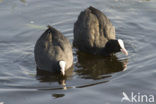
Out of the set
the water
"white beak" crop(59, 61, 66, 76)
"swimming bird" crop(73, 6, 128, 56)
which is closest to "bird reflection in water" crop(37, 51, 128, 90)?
the water

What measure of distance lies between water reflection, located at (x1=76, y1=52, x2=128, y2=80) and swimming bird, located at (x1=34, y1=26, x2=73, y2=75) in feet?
1.21

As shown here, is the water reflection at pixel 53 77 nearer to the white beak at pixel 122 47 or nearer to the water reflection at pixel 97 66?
the water reflection at pixel 97 66

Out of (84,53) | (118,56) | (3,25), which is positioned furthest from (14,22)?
(118,56)

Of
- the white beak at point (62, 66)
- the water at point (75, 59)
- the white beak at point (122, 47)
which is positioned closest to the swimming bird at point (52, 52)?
the white beak at point (62, 66)

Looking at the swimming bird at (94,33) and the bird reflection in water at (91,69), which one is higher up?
the swimming bird at (94,33)

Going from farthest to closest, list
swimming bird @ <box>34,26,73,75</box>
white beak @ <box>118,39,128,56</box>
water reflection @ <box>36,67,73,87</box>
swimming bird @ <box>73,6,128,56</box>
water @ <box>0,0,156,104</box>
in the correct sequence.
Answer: swimming bird @ <box>73,6,128,56</box> → white beak @ <box>118,39,128,56</box> → swimming bird @ <box>34,26,73,75</box> → water reflection @ <box>36,67,73,87</box> → water @ <box>0,0,156,104</box>

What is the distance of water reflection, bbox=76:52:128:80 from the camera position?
8.80 metres

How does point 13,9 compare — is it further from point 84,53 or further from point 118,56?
point 118,56

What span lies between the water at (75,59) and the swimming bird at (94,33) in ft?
0.82

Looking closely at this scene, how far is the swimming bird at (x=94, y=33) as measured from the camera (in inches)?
395

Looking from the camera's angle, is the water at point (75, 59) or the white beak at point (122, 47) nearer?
the water at point (75, 59)

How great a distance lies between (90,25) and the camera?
10.1 m

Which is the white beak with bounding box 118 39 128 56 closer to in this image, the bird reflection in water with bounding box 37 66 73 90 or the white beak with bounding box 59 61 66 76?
the bird reflection in water with bounding box 37 66 73 90

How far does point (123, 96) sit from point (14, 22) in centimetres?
435
